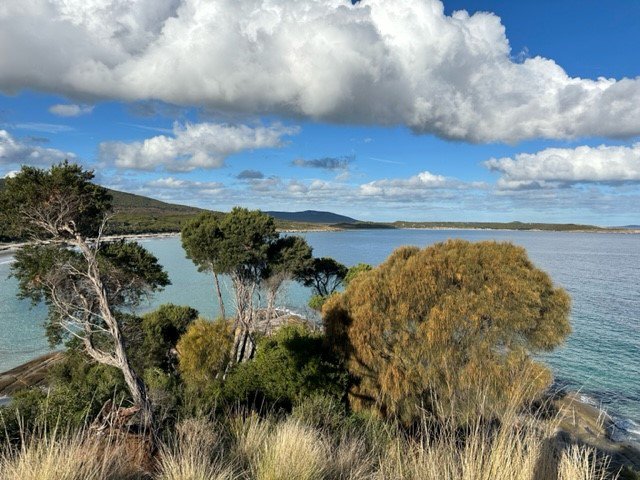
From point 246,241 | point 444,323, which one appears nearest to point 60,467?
point 444,323

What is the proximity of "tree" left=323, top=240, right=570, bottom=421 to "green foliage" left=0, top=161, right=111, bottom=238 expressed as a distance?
885 centimetres

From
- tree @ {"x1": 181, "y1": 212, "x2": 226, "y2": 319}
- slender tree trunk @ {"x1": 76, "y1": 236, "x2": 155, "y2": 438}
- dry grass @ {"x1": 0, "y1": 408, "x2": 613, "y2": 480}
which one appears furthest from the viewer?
tree @ {"x1": 181, "y1": 212, "x2": 226, "y2": 319}

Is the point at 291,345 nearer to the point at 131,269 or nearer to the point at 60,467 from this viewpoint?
the point at 131,269

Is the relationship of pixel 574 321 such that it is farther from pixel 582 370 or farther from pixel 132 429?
pixel 132 429

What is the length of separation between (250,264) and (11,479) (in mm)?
23535

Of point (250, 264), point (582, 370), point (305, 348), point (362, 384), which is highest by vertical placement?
point (250, 264)

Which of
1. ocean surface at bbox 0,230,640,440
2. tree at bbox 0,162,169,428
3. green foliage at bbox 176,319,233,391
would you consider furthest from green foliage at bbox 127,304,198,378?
green foliage at bbox 176,319,233,391

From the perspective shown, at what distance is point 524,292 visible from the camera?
1438 cm

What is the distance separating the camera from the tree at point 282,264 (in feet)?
89.4

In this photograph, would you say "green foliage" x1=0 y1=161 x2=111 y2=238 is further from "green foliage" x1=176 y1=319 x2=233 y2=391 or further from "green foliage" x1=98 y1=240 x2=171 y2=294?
"green foliage" x1=176 y1=319 x2=233 y2=391

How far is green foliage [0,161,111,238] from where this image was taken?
408 inches

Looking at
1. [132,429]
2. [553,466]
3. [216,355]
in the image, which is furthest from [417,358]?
[553,466]

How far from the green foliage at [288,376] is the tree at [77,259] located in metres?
3.91

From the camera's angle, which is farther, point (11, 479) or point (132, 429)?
point (132, 429)
